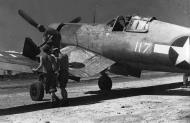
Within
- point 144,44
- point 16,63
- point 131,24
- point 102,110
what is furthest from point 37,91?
point 131,24

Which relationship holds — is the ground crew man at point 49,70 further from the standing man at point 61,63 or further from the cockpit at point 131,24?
the cockpit at point 131,24

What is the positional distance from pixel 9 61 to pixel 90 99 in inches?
142

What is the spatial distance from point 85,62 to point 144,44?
2.87 meters

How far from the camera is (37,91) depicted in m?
14.3

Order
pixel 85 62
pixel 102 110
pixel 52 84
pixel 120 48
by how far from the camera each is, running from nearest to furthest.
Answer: pixel 102 110 < pixel 52 84 < pixel 120 48 < pixel 85 62

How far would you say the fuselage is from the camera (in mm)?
14008

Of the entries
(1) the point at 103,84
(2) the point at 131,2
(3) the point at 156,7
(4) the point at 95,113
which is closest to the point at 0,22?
(2) the point at 131,2

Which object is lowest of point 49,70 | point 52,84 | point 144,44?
point 52,84

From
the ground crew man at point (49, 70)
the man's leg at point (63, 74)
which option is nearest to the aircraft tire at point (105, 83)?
the man's leg at point (63, 74)

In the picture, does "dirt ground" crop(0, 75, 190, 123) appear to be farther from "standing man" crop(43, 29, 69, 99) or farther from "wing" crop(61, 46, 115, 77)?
"wing" crop(61, 46, 115, 77)

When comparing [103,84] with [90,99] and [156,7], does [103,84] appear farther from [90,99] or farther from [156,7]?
[156,7]

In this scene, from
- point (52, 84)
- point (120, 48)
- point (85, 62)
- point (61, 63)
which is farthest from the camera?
point (85, 62)

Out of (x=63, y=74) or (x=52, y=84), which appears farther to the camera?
(x=63, y=74)

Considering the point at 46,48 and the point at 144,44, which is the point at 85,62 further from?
the point at 46,48
